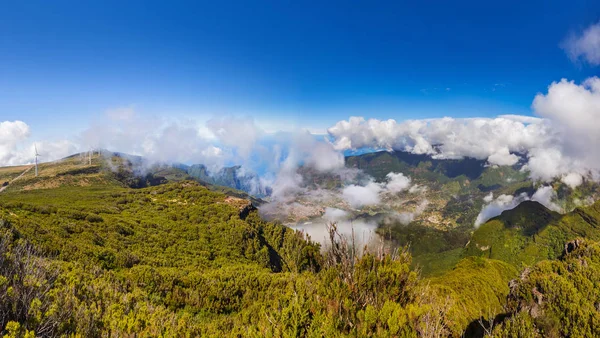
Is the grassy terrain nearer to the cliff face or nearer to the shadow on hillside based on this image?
the cliff face

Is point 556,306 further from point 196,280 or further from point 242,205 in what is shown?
point 242,205

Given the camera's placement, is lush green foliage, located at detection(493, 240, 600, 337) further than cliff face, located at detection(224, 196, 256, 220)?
No

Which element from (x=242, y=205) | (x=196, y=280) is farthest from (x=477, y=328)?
(x=242, y=205)

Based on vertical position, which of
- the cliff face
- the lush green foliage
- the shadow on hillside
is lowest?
the shadow on hillside

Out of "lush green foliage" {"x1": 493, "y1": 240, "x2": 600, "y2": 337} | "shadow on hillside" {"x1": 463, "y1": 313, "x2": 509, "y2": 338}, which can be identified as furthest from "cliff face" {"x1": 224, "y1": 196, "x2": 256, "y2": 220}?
"lush green foliage" {"x1": 493, "y1": 240, "x2": 600, "y2": 337}

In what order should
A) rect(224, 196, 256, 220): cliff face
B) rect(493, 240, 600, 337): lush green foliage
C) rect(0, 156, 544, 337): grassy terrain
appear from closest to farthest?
rect(0, 156, 544, 337): grassy terrain < rect(493, 240, 600, 337): lush green foliage < rect(224, 196, 256, 220): cliff face

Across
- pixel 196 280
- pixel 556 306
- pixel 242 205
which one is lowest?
pixel 196 280

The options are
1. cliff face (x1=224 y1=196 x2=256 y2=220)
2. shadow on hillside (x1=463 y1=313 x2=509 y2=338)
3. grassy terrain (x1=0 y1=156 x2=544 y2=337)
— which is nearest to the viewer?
grassy terrain (x1=0 y1=156 x2=544 y2=337)

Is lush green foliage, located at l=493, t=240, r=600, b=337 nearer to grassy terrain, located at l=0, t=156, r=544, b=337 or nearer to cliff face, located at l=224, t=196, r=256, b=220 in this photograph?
grassy terrain, located at l=0, t=156, r=544, b=337

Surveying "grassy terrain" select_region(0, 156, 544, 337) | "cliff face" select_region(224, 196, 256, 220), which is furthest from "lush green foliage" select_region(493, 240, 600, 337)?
"cliff face" select_region(224, 196, 256, 220)

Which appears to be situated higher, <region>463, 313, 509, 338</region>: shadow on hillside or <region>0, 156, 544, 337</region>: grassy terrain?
<region>0, 156, 544, 337</region>: grassy terrain

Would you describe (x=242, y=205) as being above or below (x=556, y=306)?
below
